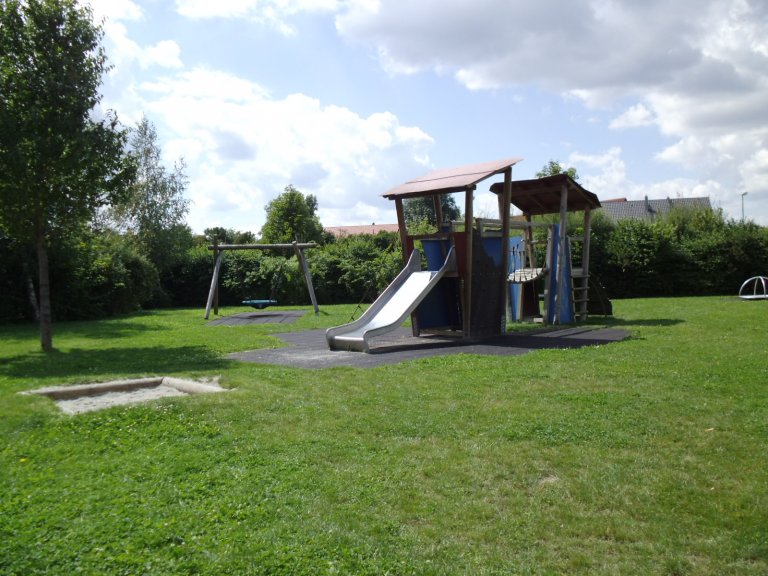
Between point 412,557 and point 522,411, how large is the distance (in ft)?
10.3

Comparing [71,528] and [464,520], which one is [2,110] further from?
[464,520]

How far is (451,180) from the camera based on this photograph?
45.9 feet

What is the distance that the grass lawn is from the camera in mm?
3693

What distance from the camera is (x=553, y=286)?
16672mm

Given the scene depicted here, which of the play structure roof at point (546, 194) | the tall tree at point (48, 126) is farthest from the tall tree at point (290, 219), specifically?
the tall tree at point (48, 126)

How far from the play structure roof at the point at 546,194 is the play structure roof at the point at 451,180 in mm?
2367

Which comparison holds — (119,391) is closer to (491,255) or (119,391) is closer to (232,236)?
(491,255)

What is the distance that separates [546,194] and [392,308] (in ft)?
20.7

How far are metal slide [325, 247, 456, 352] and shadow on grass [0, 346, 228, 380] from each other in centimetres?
232

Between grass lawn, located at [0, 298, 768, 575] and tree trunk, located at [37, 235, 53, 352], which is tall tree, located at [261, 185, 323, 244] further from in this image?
grass lawn, located at [0, 298, 768, 575]

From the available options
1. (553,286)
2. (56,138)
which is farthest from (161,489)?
(553,286)

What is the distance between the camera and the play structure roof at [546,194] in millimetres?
16766

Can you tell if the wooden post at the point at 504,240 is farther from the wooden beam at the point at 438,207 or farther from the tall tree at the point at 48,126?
the tall tree at the point at 48,126

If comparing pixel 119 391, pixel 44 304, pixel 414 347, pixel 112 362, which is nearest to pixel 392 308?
pixel 414 347
